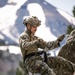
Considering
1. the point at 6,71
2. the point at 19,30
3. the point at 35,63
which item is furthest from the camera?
the point at 19,30

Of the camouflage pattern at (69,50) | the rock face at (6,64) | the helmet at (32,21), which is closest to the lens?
the helmet at (32,21)

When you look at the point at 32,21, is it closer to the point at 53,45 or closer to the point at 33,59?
the point at 53,45

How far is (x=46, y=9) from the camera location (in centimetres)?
14412

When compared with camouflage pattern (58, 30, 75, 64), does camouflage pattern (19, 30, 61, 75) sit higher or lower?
higher

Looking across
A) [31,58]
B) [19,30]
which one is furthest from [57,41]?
[19,30]

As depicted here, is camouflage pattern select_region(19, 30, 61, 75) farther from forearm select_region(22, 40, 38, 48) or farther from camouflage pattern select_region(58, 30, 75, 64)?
camouflage pattern select_region(58, 30, 75, 64)

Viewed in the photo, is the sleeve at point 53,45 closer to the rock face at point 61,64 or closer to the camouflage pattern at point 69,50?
the rock face at point 61,64

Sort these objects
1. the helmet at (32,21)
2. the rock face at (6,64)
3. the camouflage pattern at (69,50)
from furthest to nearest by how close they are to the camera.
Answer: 1. the rock face at (6,64)
2. the camouflage pattern at (69,50)
3. the helmet at (32,21)

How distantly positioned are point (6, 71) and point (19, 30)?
45449 millimetres

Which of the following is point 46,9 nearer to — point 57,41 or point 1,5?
point 1,5

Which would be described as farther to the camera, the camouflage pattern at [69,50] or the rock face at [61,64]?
the camouflage pattern at [69,50]

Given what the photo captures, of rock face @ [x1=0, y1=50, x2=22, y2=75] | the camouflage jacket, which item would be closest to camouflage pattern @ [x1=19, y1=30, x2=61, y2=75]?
the camouflage jacket

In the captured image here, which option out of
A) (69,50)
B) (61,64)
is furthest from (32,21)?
(69,50)

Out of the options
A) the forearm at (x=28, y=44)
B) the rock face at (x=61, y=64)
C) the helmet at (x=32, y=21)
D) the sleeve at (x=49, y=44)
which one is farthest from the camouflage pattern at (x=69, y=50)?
the forearm at (x=28, y=44)
